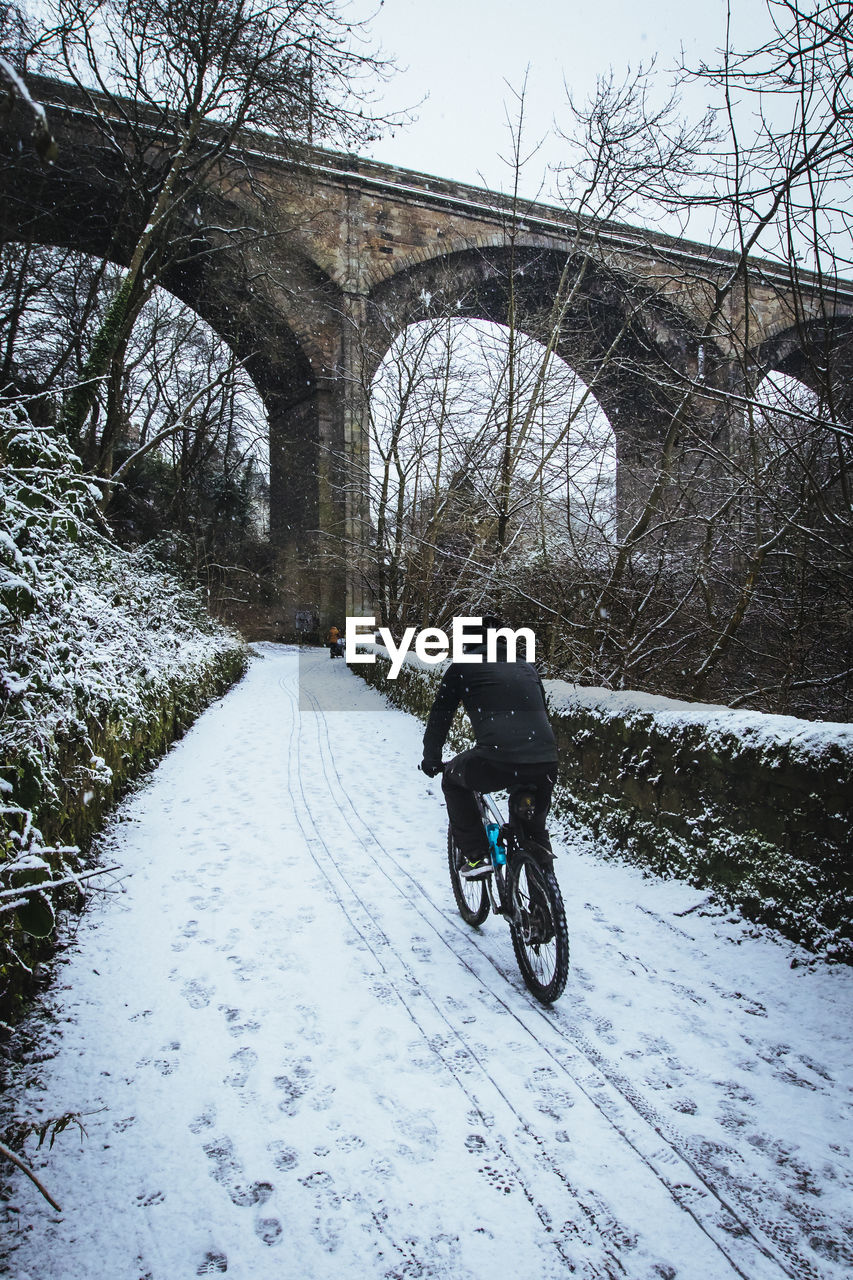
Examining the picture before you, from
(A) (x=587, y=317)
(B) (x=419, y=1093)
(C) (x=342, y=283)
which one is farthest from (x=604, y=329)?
(B) (x=419, y=1093)

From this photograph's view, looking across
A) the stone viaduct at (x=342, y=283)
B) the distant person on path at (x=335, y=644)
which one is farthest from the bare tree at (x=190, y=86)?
the distant person on path at (x=335, y=644)

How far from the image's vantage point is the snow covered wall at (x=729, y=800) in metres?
3.18

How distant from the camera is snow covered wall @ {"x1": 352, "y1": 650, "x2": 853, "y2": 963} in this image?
125 inches

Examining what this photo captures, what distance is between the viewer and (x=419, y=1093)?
2.44m

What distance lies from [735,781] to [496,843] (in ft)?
4.55

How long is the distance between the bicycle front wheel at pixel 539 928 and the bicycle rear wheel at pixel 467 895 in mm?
528

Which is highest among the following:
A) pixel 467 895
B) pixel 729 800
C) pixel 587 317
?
pixel 587 317

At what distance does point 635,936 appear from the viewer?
373cm

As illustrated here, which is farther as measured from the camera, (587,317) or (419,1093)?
(587,317)

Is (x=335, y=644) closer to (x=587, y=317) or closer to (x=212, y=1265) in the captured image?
(x=587, y=317)

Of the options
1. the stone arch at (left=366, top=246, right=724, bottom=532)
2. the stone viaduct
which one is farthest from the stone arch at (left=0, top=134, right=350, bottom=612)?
the stone arch at (left=366, top=246, right=724, bottom=532)

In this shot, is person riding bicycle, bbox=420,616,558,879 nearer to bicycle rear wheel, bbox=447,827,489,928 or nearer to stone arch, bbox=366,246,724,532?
bicycle rear wheel, bbox=447,827,489,928

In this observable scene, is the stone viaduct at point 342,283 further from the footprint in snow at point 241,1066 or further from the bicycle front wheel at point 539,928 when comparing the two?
the footprint in snow at point 241,1066

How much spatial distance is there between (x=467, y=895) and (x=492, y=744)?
1.08m
